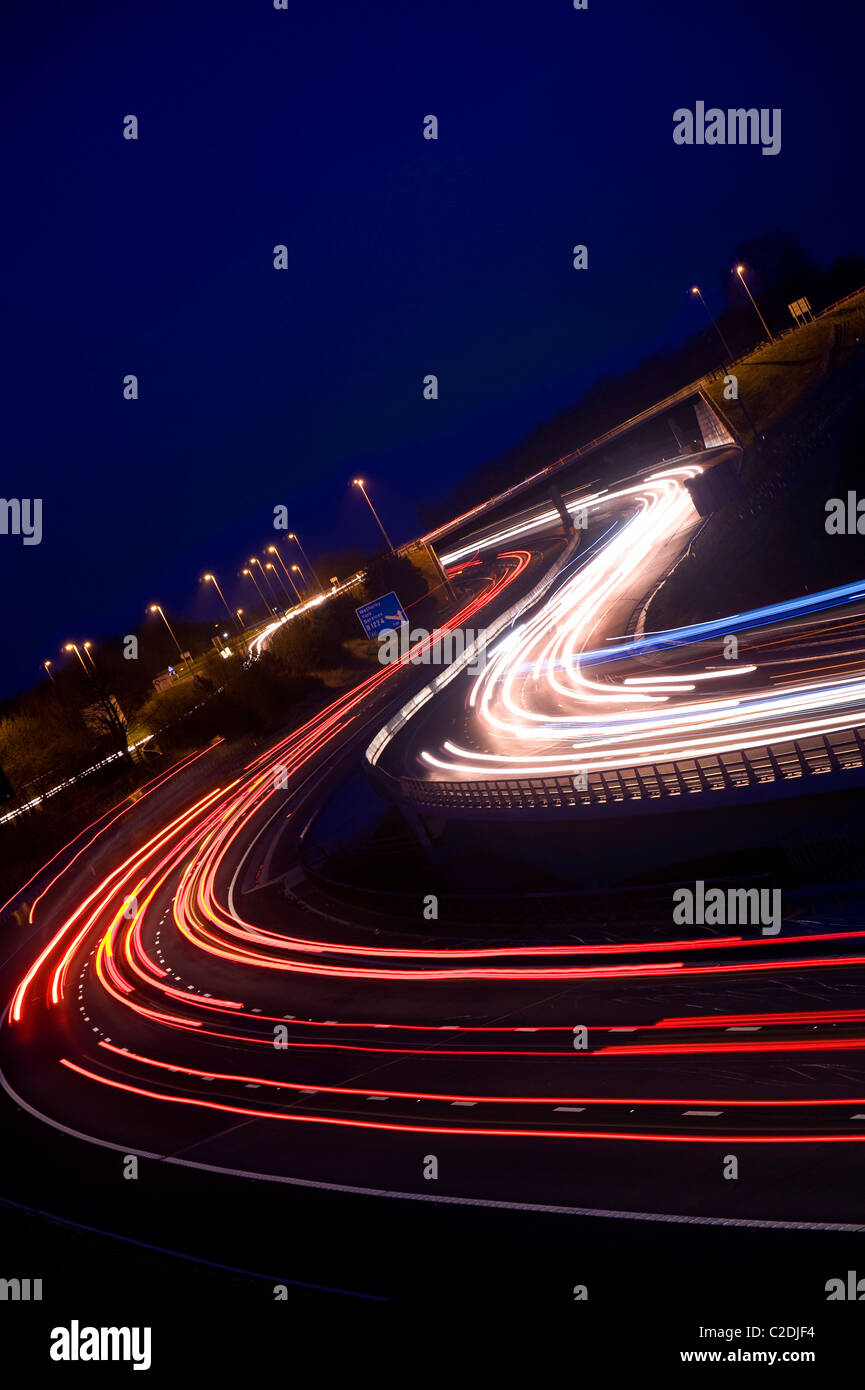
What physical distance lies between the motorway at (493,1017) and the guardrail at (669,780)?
7.61 feet

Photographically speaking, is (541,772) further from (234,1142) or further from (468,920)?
(234,1142)

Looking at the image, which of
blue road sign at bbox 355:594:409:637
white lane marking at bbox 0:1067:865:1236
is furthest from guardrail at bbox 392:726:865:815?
blue road sign at bbox 355:594:409:637

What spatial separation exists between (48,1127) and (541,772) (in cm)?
1564

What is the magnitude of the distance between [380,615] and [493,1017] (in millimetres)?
43216

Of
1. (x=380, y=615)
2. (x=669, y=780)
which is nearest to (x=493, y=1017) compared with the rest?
(x=669, y=780)

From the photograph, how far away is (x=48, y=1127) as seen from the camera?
80.1 feet

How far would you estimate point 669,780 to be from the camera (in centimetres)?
2498

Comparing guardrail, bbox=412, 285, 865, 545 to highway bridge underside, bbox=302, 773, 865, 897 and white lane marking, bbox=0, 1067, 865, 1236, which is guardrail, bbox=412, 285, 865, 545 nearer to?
highway bridge underside, bbox=302, 773, 865, 897

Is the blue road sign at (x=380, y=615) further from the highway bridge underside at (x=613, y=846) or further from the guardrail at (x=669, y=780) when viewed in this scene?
the guardrail at (x=669, y=780)

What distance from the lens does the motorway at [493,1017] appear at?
14742 millimetres

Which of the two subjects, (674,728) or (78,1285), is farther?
(674,728)

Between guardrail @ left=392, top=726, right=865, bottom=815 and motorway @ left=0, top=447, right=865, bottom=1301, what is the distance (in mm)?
Answer: 2321
